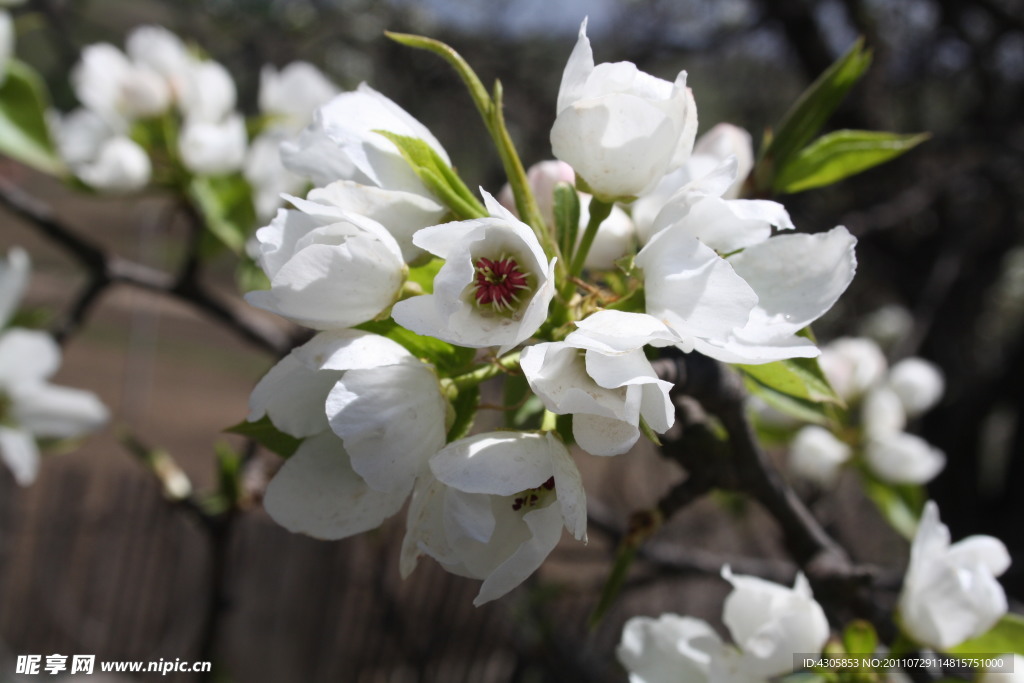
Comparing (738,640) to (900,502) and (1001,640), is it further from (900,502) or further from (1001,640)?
(900,502)

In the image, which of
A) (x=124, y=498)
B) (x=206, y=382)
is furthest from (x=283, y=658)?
(x=206, y=382)

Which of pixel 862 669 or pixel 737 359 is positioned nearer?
pixel 737 359

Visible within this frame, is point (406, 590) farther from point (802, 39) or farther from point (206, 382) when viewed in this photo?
point (206, 382)

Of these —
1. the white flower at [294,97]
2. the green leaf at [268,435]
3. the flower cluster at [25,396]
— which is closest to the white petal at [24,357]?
the flower cluster at [25,396]

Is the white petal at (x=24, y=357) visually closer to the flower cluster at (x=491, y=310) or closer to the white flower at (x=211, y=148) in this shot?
the white flower at (x=211, y=148)

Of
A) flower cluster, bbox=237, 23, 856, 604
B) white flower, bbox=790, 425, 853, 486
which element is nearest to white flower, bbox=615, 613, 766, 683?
flower cluster, bbox=237, 23, 856, 604

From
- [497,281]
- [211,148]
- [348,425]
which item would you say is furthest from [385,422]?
[211,148]

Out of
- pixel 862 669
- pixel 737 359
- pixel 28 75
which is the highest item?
pixel 737 359
